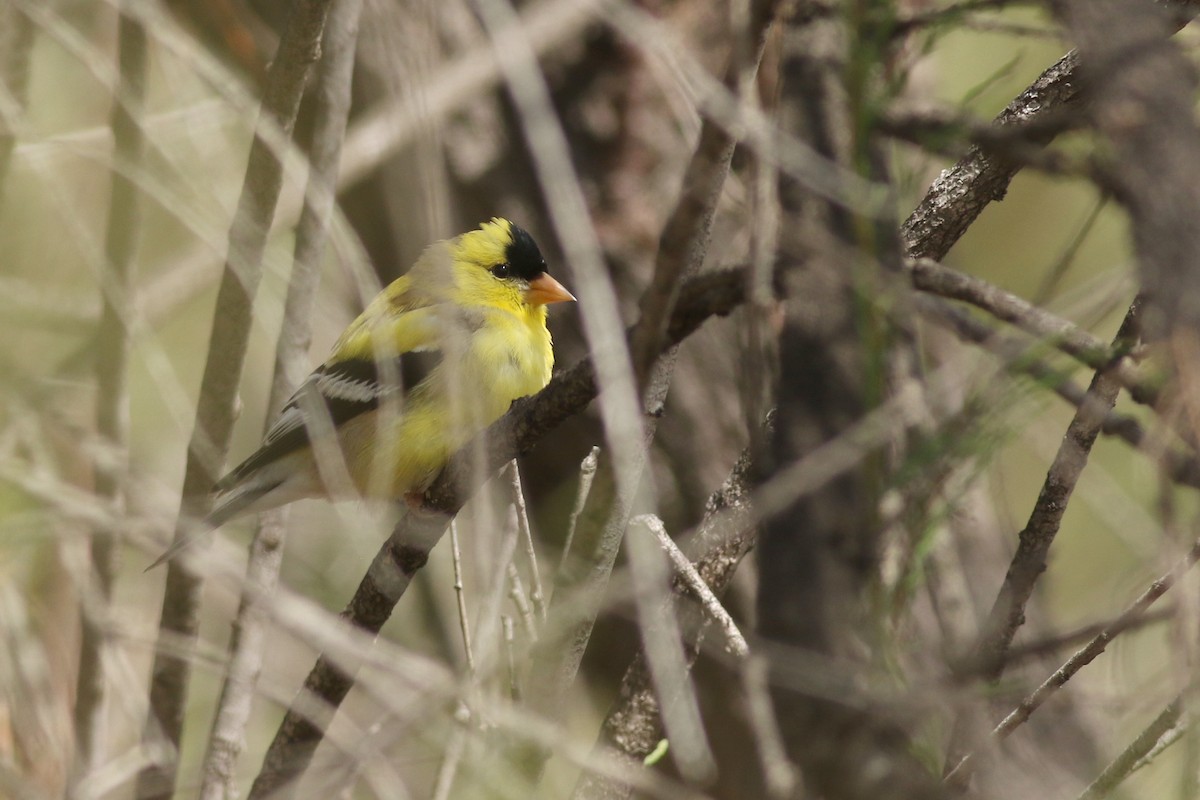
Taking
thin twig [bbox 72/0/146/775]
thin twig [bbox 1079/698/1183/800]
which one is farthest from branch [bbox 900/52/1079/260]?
thin twig [bbox 72/0/146/775]

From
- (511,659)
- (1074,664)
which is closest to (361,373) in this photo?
(511,659)

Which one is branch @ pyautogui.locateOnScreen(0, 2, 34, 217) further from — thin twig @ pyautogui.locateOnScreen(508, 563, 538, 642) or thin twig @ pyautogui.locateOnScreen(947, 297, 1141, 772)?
thin twig @ pyautogui.locateOnScreen(947, 297, 1141, 772)

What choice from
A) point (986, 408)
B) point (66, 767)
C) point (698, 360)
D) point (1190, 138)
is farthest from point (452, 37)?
point (1190, 138)

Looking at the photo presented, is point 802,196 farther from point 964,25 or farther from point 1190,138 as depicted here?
point 1190,138

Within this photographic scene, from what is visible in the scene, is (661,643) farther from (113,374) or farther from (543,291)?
(543,291)

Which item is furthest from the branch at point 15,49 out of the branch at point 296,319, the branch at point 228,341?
the branch at point 296,319

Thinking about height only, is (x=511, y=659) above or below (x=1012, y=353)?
above
